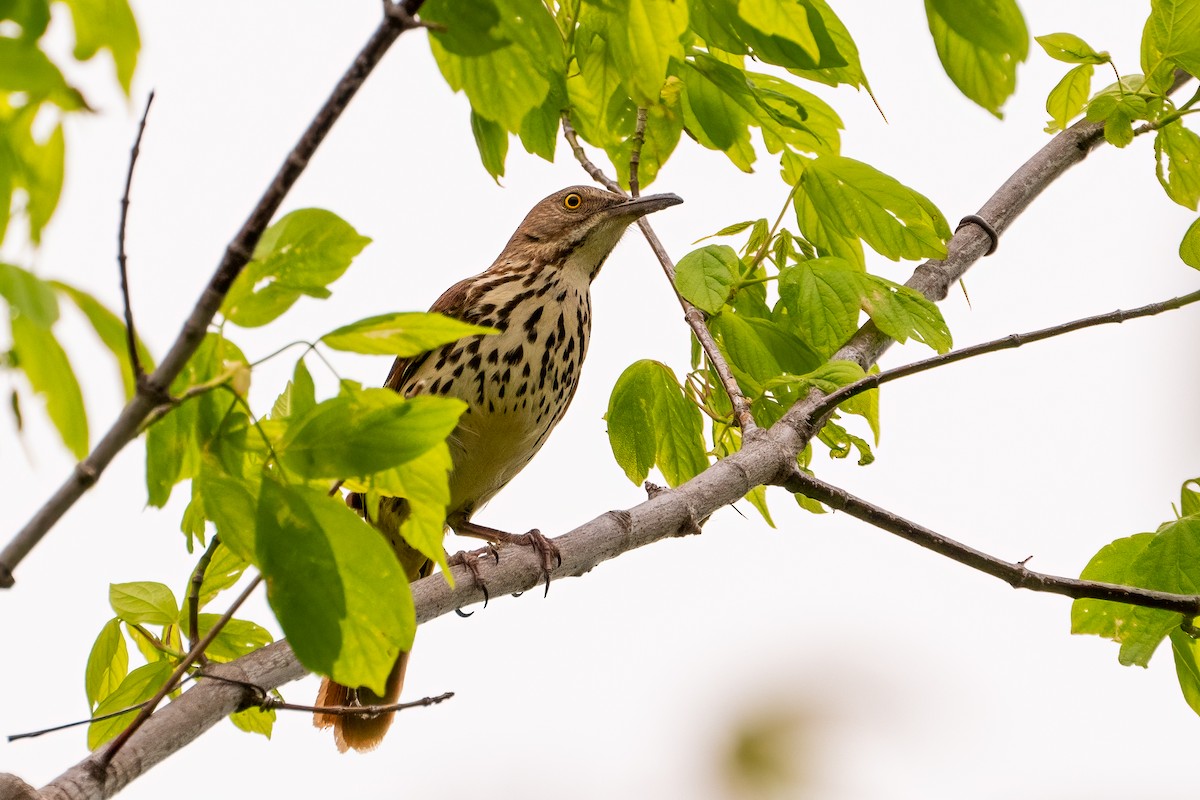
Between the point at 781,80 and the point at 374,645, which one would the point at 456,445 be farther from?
the point at 374,645

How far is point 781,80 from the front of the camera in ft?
9.50

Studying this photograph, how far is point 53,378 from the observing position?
3.95 feet

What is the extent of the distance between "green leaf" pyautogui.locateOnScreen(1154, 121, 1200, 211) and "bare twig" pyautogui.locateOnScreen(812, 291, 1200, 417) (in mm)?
462

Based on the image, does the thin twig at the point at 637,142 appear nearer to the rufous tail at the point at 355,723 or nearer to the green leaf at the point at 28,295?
the rufous tail at the point at 355,723

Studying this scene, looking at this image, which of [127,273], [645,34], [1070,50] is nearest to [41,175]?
[127,273]

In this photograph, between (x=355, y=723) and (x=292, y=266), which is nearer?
(x=292, y=266)

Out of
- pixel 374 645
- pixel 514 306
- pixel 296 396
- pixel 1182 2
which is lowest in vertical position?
pixel 374 645

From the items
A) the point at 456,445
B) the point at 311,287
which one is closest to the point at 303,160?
the point at 311,287

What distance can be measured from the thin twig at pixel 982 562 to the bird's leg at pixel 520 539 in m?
0.64

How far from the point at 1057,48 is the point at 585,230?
193cm

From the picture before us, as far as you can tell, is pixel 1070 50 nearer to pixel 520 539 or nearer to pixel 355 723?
pixel 520 539

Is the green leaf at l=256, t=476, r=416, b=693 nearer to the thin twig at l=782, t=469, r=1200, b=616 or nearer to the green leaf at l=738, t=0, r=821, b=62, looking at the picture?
the green leaf at l=738, t=0, r=821, b=62

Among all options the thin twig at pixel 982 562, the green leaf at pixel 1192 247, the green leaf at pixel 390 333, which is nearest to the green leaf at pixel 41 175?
the green leaf at pixel 390 333

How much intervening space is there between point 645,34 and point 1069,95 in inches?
80.9
